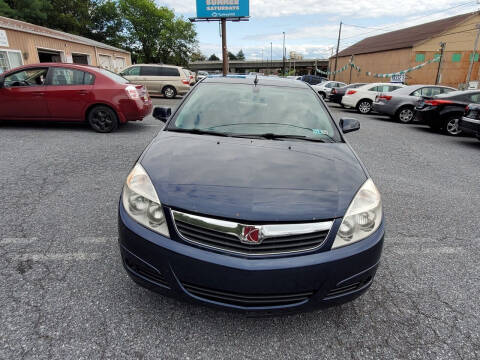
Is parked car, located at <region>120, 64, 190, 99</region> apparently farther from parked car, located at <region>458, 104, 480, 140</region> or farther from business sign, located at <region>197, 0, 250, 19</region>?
parked car, located at <region>458, 104, 480, 140</region>

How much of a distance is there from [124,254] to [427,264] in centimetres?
245

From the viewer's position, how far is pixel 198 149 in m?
2.14

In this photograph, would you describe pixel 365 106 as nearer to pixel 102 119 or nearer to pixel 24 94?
pixel 102 119

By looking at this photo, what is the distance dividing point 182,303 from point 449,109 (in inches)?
398

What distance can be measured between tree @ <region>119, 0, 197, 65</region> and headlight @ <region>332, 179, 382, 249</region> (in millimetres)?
57819

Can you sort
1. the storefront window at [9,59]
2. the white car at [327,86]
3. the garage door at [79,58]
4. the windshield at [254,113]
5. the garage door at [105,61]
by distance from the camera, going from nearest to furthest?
1. the windshield at [254,113]
2. the storefront window at [9,59]
3. the white car at [327,86]
4. the garage door at [79,58]
5. the garage door at [105,61]

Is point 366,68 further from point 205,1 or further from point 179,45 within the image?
point 179,45

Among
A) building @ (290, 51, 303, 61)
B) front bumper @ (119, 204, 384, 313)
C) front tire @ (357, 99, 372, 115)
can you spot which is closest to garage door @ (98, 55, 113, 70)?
front tire @ (357, 99, 372, 115)

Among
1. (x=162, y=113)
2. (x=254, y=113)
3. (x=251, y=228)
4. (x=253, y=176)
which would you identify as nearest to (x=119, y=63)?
(x=162, y=113)

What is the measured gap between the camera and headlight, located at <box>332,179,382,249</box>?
1.65m

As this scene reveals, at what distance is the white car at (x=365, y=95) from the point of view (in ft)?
45.3

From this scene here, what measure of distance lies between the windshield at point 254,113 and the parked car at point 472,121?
6.44 meters

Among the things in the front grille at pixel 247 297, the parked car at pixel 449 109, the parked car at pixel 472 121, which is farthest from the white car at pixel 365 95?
the front grille at pixel 247 297

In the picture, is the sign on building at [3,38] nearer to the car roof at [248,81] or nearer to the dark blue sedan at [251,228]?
the car roof at [248,81]
